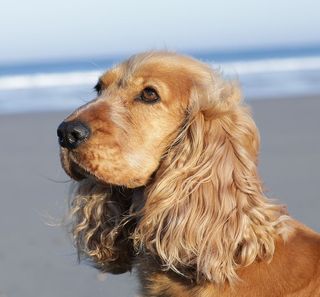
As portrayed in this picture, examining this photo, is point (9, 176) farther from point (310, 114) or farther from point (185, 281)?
point (185, 281)

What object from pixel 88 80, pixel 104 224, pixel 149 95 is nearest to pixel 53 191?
pixel 104 224

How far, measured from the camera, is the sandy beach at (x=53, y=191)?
5.74 m

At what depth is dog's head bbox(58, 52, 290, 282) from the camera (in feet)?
11.4

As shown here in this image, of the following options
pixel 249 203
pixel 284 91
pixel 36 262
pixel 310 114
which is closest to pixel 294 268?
pixel 249 203

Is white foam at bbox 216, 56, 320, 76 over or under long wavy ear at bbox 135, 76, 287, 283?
under

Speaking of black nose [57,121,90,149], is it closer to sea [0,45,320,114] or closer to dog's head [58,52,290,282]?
dog's head [58,52,290,282]

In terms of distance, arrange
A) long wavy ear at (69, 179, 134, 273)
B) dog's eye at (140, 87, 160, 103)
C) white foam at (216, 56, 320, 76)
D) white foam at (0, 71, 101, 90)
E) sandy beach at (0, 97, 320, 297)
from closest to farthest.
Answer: dog's eye at (140, 87, 160, 103)
long wavy ear at (69, 179, 134, 273)
sandy beach at (0, 97, 320, 297)
white foam at (0, 71, 101, 90)
white foam at (216, 56, 320, 76)

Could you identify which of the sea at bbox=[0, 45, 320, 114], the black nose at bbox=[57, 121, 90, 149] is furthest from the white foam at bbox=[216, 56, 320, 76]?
the black nose at bbox=[57, 121, 90, 149]

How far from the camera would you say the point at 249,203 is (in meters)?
3.53

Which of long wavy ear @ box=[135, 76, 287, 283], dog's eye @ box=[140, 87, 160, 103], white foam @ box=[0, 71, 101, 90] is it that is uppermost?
dog's eye @ box=[140, 87, 160, 103]

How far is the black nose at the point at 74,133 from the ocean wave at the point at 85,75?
13.4 m

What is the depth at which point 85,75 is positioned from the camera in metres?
20.2

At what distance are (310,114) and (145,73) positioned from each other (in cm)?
779

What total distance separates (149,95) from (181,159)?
0.30 m
